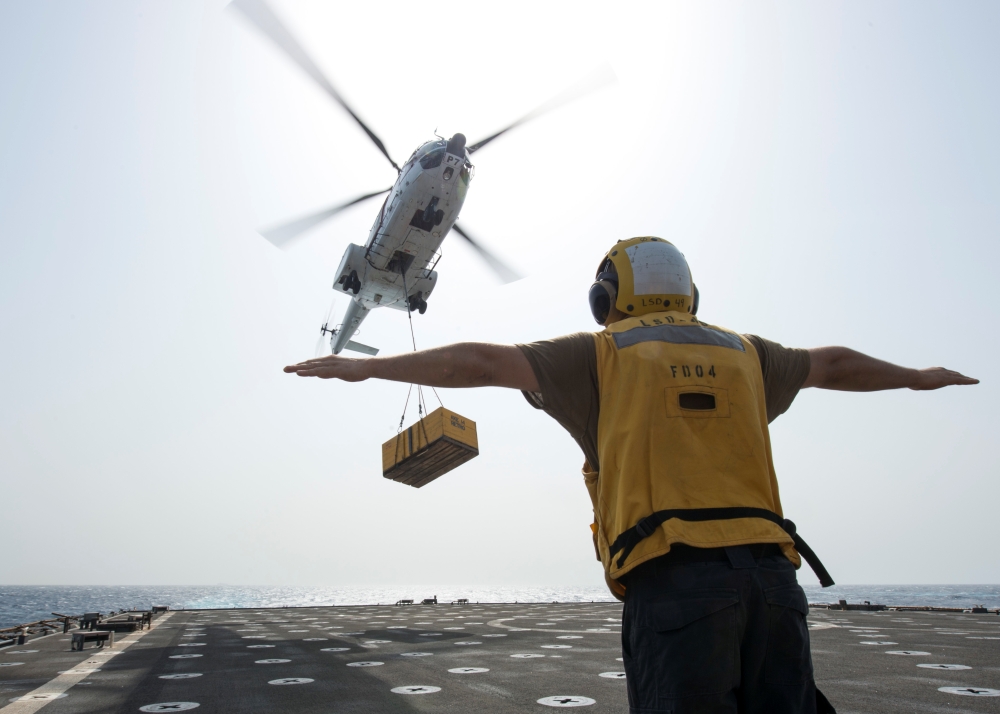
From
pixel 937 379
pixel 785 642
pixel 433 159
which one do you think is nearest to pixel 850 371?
pixel 937 379

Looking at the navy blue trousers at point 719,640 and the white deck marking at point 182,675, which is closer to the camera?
the navy blue trousers at point 719,640

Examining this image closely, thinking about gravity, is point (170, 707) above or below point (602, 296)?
below

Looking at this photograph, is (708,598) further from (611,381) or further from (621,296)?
(621,296)

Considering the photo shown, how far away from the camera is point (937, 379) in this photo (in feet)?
13.6

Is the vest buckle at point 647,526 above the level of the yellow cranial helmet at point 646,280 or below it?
below

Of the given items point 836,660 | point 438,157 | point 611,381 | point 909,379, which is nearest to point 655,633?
point 611,381

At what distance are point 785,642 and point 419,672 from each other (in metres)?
8.61

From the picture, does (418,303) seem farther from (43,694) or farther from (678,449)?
(678,449)

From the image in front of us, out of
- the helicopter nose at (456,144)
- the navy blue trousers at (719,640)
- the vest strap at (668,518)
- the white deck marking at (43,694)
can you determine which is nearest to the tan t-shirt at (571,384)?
the vest strap at (668,518)

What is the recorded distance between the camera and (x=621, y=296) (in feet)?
12.5

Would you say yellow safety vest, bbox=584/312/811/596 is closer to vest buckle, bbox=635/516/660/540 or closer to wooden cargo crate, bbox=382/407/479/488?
vest buckle, bbox=635/516/660/540

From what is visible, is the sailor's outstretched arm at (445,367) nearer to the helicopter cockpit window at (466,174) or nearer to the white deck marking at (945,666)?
the white deck marking at (945,666)

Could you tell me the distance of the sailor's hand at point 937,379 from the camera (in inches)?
161

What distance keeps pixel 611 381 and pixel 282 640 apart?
15.8 metres
